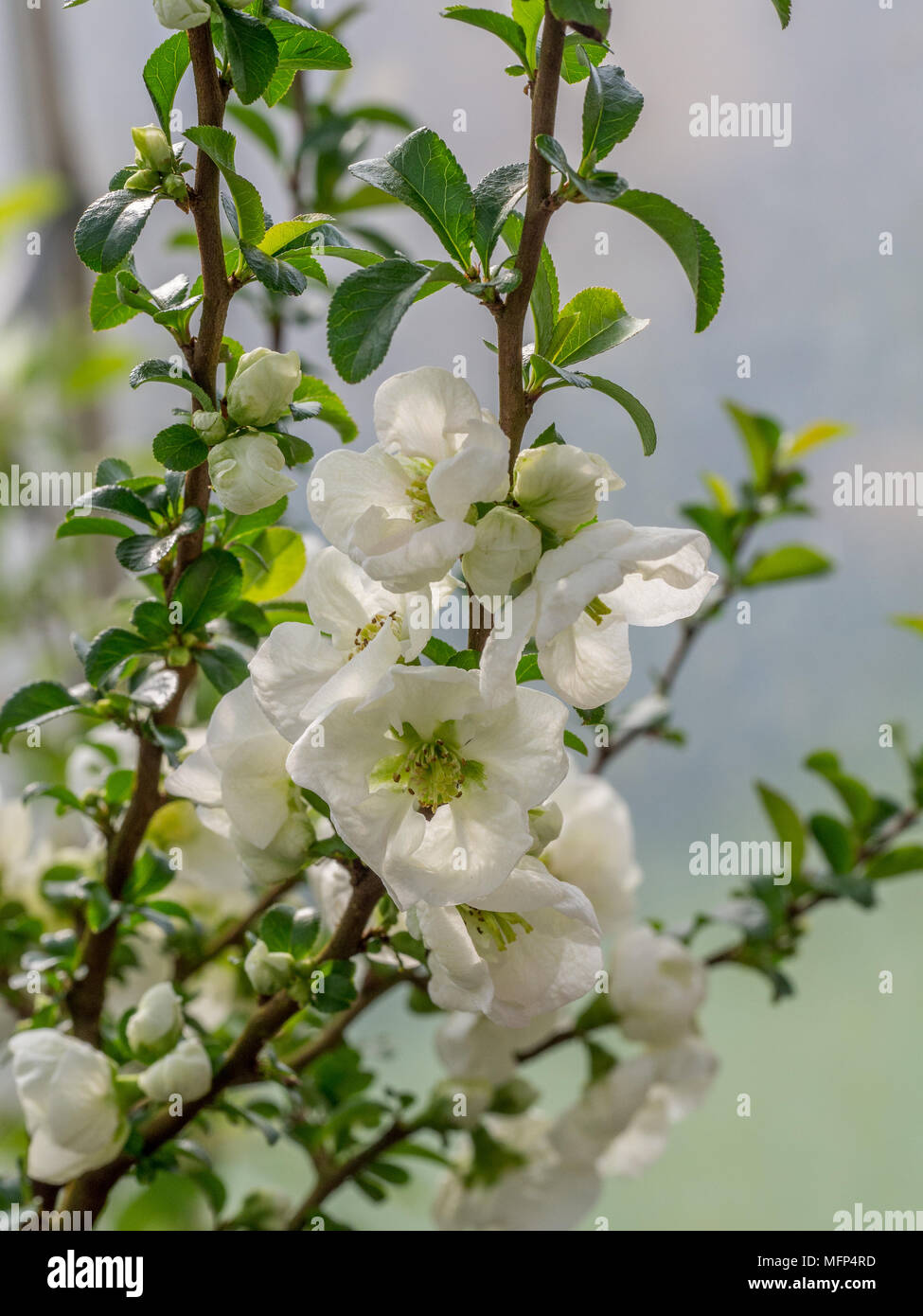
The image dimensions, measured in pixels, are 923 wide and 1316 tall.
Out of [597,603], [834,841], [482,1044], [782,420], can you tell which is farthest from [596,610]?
[782,420]

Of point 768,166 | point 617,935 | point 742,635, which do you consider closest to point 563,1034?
point 617,935

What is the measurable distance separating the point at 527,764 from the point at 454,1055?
0.34 meters

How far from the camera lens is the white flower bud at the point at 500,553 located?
0.35 metres

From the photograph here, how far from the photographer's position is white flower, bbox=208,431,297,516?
398 mm

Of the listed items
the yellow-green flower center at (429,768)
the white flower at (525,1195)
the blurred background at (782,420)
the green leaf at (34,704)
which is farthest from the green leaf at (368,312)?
the blurred background at (782,420)

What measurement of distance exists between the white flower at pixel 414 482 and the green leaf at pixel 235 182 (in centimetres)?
10

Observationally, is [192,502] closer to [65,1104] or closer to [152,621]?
[152,621]

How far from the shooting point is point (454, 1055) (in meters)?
0.66

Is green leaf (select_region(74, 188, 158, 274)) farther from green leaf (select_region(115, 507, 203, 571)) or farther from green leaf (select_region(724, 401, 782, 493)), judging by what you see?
green leaf (select_region(724, 401, 782, 493))

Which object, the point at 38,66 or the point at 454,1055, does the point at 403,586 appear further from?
the point at 38,66

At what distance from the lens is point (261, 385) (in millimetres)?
407

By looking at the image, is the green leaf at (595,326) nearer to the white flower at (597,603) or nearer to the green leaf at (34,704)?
the white flower at (597,603)

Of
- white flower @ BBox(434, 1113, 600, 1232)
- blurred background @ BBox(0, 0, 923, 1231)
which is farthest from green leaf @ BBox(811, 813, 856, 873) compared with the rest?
blurred background @ BBox(0, 0, 923, 1231)

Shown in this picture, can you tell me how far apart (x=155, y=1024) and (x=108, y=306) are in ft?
1.01
